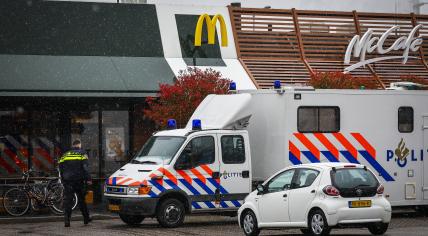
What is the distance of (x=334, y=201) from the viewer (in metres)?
17.3

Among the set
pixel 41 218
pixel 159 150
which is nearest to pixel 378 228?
pixel 159 150

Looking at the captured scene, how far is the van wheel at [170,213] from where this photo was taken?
816 inches

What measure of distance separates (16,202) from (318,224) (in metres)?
9.62

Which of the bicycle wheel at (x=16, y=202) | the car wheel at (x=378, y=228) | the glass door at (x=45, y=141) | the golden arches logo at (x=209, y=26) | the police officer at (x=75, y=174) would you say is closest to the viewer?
the car wheel at (x=378, y=228)

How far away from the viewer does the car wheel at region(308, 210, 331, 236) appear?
56.6ft

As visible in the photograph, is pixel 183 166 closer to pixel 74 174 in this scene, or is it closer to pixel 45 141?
pixel 74 174

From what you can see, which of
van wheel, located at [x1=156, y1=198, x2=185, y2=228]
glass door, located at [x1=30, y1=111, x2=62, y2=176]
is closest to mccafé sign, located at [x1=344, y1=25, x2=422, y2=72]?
glass door, located at [x1=30, y1=111, x2=62, y2=176]

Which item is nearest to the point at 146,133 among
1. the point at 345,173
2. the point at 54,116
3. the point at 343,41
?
the point at 54,116

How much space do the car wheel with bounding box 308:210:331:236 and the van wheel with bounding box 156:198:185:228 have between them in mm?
4053

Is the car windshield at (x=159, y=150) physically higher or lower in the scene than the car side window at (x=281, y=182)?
higher

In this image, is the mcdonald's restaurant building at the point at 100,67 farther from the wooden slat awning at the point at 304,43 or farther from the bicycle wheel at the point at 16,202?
the bicycle wheel at the point at 16,202

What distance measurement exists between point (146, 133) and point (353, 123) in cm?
997

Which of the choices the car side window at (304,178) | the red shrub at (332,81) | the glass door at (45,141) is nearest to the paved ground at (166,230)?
the car side window at (304,178)

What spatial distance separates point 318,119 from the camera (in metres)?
21.9
